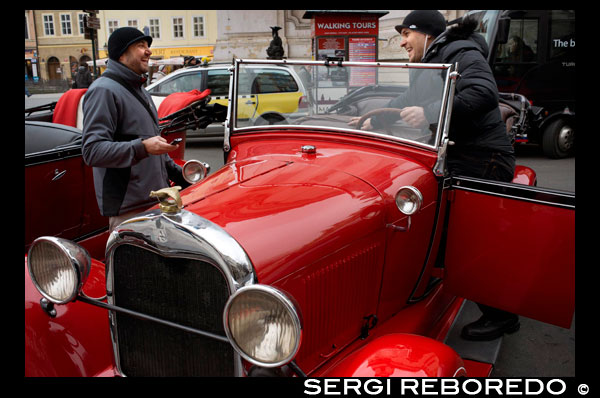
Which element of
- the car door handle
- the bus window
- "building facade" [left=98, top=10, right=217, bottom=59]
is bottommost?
the car door handle

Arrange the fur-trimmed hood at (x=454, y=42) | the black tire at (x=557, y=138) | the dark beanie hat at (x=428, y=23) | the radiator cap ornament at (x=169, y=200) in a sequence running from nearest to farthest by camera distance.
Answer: the radiator cap ornament at (x=169, y=200) → the fur-trimmed hood at (x=454, y=42) → the dark beanie hat at (x=428, y=23) → the black tire at (x=557, y=138)

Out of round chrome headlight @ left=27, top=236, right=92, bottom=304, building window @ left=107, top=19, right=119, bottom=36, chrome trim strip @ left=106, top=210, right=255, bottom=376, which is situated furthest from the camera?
building window @ left=107, top=19, right=119, bottom=36

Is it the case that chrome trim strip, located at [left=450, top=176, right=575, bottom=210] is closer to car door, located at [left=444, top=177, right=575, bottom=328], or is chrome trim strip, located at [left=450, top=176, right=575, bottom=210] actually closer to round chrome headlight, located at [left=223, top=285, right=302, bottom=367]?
car door, located at [left=444, top=177, right=575, bottom=328]

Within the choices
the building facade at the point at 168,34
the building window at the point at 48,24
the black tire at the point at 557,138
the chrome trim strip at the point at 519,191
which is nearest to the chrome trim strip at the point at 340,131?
the chrome trim strip at the point at 519,191

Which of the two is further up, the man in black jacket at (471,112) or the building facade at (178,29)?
the building facade at (178,29)

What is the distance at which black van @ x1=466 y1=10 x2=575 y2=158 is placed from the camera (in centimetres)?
919

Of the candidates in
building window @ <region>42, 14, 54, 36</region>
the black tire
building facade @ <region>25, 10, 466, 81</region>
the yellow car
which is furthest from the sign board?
building window @ <region>42, 14, 54, 36</region>

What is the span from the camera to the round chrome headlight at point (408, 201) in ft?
7.10

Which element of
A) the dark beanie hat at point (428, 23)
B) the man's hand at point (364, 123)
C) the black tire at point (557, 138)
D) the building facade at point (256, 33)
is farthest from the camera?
the building facade at point (256, 33)

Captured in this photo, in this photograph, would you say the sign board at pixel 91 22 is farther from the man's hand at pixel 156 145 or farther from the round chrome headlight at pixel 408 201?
the round chrome headlight at pixel 408 201

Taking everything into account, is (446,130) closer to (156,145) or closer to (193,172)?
(193,172)

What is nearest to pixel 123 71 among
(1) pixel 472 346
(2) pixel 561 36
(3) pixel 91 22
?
(1) pixel 472 346

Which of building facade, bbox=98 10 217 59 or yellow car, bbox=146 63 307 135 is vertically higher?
building facade, bbox=98 10 217 59

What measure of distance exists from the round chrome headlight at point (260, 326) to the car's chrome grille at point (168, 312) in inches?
9.6
